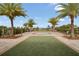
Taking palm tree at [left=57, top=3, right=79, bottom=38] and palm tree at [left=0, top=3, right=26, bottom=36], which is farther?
palm tree at [left=0, top=3, right=26, bottom=36]

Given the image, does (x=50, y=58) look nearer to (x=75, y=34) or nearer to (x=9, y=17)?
(x=75, y=34)

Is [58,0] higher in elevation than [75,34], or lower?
higher

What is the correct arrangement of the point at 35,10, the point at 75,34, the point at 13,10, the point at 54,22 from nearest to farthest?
the point at 35,10, the point at 54,22, the point at 75,34, the point at 13,10

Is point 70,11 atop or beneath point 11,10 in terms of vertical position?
beneath

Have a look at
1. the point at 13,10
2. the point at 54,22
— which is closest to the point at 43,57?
the point at 54,22

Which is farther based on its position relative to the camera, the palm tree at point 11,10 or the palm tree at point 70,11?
the palm tree at point 11,10

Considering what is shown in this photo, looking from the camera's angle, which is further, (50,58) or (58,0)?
(58,0)

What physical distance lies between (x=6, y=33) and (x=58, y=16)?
141 inches

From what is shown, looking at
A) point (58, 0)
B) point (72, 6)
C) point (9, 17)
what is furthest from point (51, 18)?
point (9, 17)

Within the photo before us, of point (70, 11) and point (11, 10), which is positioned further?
point (11, 10)

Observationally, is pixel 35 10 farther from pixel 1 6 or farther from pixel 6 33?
pixel 6 33

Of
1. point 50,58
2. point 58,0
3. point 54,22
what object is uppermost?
point 58,0

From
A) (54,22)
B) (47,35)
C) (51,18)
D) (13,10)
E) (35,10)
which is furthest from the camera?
(47,35)

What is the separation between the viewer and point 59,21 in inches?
491
